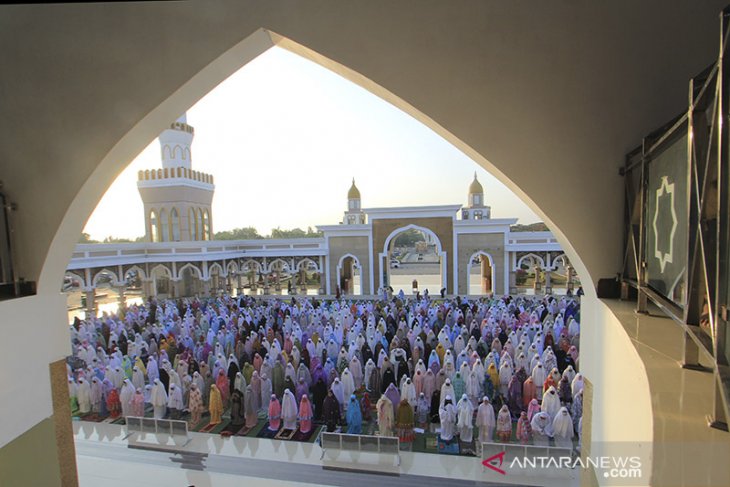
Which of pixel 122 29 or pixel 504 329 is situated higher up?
pixel 122 29

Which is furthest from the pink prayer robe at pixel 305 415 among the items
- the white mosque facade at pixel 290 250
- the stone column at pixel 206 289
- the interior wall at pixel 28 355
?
the stone column at pixel 206 289

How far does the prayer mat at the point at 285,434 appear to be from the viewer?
568 centimetres

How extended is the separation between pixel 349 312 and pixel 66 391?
27.3 feet

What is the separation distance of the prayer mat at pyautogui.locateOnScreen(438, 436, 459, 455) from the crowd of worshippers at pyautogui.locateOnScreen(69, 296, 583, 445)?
72 mm

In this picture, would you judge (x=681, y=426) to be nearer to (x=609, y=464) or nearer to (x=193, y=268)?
(x=609, y=464)

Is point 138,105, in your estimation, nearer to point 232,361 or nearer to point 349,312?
point 232,361

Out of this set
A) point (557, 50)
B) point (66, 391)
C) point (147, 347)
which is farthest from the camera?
point (147, 347)

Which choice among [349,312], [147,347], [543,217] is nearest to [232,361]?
[147,347]

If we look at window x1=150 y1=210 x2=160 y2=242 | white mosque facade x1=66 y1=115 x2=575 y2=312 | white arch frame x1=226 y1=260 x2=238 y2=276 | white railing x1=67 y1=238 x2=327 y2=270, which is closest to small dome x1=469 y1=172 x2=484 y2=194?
white mosque facade x1=66 y1=115 x2=575 y2=312

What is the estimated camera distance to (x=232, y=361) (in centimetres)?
716

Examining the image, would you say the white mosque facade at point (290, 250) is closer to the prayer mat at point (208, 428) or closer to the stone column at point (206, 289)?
the stone column at point (206, 289)

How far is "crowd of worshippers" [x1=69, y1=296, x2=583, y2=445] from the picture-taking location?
18.3 feet

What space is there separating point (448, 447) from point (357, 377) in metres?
2.33

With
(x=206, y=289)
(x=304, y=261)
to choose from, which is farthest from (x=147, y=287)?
(x=304, y=261)
